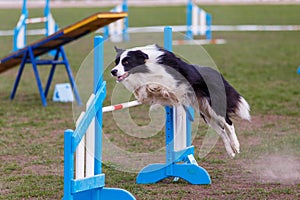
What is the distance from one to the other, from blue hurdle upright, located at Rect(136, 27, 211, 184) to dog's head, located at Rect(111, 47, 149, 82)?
2.31 feet

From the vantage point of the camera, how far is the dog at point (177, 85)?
4871 mm

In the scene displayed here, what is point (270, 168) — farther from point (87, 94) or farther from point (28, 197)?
point (87, 94)

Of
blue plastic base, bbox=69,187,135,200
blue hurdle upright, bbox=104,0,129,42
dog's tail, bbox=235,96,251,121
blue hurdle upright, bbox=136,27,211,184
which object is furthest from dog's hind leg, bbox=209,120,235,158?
blue hurdle upright, bbox=104,0,129,42

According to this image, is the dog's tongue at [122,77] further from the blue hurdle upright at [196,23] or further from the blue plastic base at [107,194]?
the blue hurdle upright at [196,23]

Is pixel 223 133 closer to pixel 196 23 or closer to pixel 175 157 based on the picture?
pixel 175 157

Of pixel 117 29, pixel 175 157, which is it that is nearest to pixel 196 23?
pixel 117 29

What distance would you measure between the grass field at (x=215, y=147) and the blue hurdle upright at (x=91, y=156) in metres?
0.68

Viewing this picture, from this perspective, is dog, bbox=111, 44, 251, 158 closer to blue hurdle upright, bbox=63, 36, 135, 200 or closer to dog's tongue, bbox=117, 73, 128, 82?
dog's tongue, bbox=117, 73, 128, 82

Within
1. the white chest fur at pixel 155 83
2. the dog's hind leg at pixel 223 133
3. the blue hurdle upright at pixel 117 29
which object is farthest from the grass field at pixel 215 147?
the blue hurdle upright at pixel 117 29

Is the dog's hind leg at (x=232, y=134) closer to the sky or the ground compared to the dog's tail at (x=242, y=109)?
closer to the ground

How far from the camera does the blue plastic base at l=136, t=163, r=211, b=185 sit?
5.60 metres

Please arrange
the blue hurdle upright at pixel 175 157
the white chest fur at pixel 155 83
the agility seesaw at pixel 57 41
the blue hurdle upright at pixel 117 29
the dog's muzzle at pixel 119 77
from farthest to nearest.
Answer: the blue hurdle upright at pixel 117 29, the agility seesaw at pixel 57 41, the blue hurdle upright at pixel 175 157, the white chest fur at pixel 155 83, the dog's muzzle at pixel 119 77

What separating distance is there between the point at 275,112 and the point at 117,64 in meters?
4.54

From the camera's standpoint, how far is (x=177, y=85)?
16.3 feet
